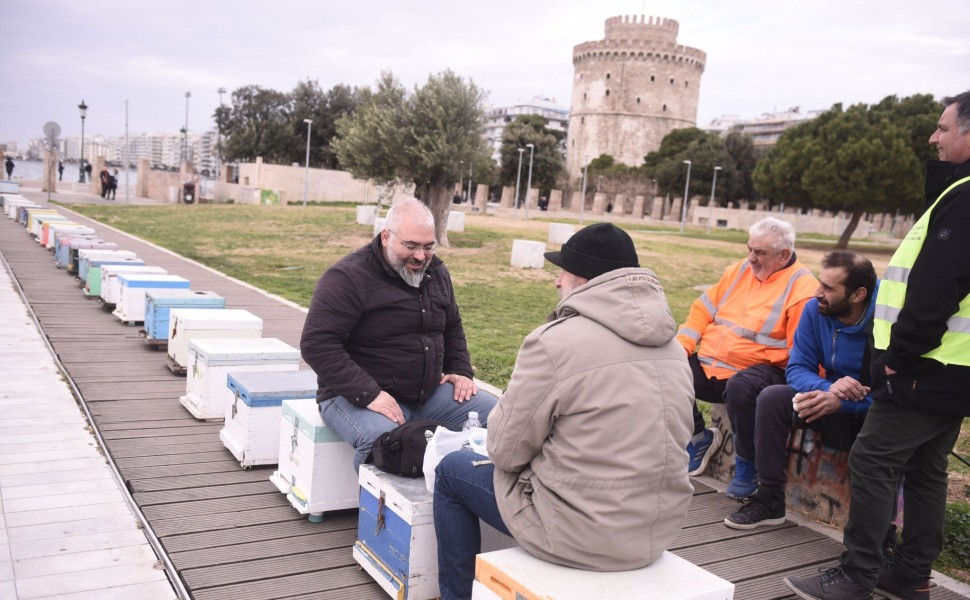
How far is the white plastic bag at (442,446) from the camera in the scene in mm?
3520

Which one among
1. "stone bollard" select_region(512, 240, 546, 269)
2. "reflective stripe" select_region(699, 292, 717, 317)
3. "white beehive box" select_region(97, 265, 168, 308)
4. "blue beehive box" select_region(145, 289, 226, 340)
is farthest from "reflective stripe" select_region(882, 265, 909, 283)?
"stone bollard" select_region(512, 240, 546, 269)

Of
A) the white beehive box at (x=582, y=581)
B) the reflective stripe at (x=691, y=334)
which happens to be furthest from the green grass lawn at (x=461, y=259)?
the white beehive box at (x=582, y=581)

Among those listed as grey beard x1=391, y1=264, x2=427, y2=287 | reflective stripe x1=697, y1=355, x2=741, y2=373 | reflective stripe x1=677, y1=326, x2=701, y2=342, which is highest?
grey beard x1=391, y1=264, x2=427, y2=287

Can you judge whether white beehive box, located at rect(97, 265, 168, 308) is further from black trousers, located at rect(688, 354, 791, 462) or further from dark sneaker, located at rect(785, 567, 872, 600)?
dark sneaker, located at rect(785, 567, 872, 600)

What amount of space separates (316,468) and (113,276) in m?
6.88

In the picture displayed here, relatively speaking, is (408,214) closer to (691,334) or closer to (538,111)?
(691,334)

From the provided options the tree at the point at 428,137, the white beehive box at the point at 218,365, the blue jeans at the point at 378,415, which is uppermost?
the tree at the point at 428,137

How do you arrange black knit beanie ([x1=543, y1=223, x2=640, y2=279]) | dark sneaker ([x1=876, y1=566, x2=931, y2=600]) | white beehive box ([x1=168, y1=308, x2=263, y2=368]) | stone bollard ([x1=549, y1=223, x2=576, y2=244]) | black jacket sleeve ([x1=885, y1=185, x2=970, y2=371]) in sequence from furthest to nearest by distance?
stone bollard ([x1=549, y1=223, x2=576, y2=244])
white beehive box ([x1=168, y1=308, x2=263, y2=368])
dark sneaker ([x1=876, y1=566, x2=931, y2=600])
black jacket sleeve ([x1=885, y1=185, x2=970, y2=371])
black knit beanie ([x1=543, y1=223, x2=640, y2=279])

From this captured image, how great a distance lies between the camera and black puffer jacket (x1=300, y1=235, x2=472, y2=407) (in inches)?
164

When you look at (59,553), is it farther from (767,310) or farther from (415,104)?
(415,104)

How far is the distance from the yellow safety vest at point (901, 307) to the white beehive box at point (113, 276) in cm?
836

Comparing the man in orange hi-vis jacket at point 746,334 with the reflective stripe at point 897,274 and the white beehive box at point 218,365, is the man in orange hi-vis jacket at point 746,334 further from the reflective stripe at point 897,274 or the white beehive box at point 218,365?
the white beehive box at point 218,365

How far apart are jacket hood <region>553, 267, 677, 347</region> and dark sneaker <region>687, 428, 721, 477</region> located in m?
2.87

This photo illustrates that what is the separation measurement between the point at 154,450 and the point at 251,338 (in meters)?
1.74
